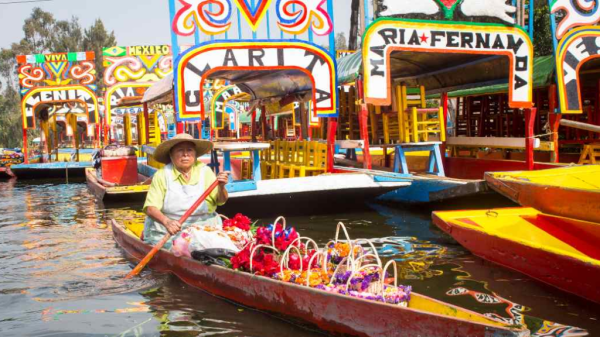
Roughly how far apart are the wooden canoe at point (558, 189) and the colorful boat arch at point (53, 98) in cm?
2053

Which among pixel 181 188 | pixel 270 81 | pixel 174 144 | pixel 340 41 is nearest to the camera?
pixel 174 144

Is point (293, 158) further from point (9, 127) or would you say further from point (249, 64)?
point (9, 127)

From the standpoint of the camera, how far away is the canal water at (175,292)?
5.57m

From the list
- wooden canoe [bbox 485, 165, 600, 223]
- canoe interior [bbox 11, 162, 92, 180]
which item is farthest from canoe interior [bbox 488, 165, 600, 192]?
canoe interior [bbox 11, 162, 92, 180]

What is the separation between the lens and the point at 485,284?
22.2 ft

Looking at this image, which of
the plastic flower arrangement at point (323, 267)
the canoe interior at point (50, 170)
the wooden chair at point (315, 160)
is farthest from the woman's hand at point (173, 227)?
the canoe interior at point (50, 170)

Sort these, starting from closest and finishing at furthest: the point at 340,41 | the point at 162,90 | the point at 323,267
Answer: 1. the point at 323,267
2. the point at 162,90
3. the point at 340,41

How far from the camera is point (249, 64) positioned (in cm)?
1135

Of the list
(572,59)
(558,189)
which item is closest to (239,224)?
(558,189)

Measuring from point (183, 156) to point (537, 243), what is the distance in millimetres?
4035

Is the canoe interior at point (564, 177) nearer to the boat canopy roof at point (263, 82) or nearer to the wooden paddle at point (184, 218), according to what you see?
the wooden paddle at point (184, 218)

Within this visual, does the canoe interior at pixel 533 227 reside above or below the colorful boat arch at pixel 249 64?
below

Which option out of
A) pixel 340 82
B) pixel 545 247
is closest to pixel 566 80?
pixel 340 82

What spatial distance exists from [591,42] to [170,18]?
8.03 m
